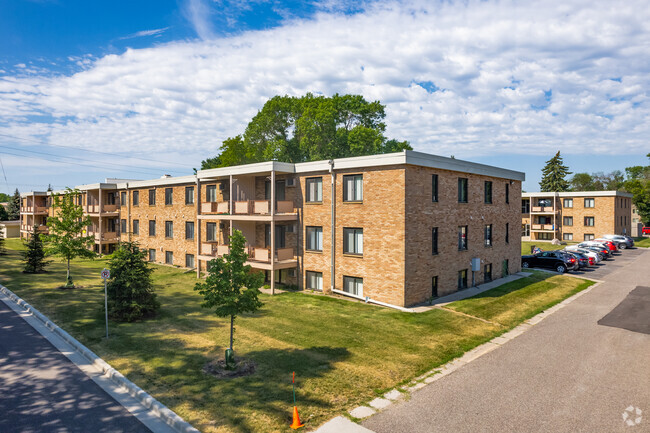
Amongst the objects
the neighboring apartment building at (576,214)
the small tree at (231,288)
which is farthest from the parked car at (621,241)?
the small tree at (231,288)

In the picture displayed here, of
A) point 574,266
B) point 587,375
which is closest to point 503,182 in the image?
point 574,266

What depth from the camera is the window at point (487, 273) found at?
27.4m

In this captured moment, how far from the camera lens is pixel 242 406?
32.9 ft

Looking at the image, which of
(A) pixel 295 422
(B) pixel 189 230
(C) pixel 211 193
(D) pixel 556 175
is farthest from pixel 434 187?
(D) pixel 556 175

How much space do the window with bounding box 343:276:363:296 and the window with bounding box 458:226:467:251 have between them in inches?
272

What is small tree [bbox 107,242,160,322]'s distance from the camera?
17.7m

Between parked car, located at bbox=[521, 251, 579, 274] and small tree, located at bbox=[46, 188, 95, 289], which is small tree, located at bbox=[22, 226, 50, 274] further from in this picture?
parked car, located at bbox=[521, 251, 579, 274]

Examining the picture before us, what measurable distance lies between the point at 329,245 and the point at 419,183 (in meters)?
6.39

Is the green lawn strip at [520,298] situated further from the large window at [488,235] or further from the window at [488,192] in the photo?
the window at [488,192]

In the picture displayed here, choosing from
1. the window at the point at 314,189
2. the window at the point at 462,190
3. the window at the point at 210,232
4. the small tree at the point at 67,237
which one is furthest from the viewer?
the window at the point at 210,232

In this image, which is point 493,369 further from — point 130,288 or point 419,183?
point 130,288

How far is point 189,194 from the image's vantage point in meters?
33.9

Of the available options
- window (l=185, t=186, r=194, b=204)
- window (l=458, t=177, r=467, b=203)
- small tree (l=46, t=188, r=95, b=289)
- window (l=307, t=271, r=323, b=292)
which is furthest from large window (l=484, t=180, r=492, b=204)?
small tree (l=46, t=188, r=95, b=289)

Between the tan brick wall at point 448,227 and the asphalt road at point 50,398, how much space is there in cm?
1414
